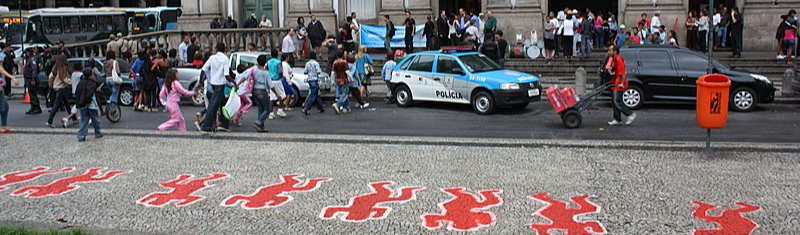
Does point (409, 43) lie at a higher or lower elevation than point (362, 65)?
higher

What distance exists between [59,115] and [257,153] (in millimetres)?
9391

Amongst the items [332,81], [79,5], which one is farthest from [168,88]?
[79,5]

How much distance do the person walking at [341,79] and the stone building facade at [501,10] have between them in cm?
1170

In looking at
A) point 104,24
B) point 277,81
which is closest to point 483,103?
point 277,81

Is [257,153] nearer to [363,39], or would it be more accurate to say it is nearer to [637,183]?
[637,183]

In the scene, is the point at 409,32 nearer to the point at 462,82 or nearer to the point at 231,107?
the point at 462,82

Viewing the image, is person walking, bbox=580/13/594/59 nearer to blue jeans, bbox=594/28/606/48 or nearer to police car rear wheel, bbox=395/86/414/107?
blue jeans, bbox=594/28/606/48

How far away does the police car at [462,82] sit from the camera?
17078 mm

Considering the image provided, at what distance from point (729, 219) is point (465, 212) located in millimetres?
2400

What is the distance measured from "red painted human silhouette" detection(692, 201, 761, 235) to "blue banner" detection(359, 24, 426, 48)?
20263 millimetres

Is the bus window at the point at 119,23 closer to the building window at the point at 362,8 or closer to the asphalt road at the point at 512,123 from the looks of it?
the building window at the point at 362,8

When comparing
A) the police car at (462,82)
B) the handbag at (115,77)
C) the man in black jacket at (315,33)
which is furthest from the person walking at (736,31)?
the handbag at (115,77)

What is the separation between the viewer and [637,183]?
8.98 meters

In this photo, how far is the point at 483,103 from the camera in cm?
1722
